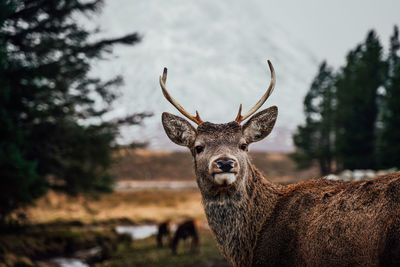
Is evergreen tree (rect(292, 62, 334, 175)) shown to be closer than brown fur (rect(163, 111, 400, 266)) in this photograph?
No

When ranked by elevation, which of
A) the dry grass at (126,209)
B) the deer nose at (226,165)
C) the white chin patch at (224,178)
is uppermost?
the deer nose at (226,165)

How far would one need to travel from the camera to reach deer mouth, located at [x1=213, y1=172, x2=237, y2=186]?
3.70 m

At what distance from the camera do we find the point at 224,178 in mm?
3695

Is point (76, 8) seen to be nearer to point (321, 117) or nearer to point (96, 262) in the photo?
point (96, 262)

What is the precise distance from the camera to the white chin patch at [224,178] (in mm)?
3697

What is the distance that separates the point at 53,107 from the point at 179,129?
964cm

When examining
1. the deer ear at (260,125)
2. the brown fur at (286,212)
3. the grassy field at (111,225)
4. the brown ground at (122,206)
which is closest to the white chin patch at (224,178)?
the brown fur at (286,212)

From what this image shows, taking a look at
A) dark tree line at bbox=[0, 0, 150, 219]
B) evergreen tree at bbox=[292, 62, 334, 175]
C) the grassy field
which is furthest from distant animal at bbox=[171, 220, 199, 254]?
evergreen tree at bbox=[292, 62, 334, 175]

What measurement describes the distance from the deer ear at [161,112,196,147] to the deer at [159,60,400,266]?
1cm

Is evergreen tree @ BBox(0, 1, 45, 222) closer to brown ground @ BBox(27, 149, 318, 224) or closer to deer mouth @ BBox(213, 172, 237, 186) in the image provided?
brown ground @ BBox(27, 149, 318, 224)

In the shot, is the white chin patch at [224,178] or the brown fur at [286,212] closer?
the brown fur at [286,212]

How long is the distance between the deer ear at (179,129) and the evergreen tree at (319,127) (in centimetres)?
2432

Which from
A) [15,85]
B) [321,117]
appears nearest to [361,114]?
[321,117]

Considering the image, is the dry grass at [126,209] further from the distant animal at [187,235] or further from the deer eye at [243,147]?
the deer eye at [243,147]
